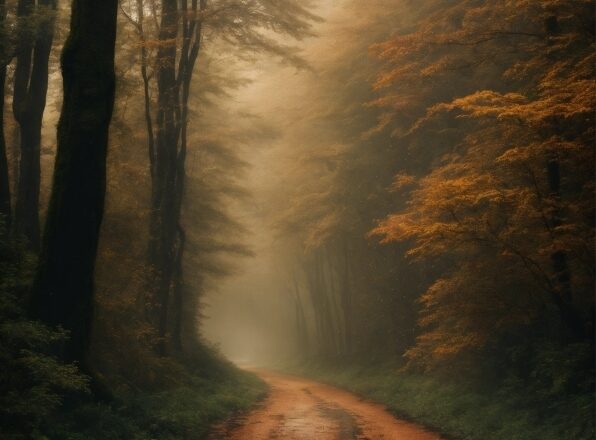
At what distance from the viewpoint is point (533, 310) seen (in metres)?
11.4

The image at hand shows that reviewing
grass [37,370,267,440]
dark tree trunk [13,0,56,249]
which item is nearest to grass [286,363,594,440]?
grass [37,370,267,440]

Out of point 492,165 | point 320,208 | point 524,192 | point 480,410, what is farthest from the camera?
point 320,208

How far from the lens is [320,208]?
22906mm

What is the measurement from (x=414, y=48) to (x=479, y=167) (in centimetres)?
359

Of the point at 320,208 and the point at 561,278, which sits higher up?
the point at 320,208

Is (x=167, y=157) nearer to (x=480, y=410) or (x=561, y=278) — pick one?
(x=480, y=410)

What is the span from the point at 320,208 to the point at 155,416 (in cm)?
1369

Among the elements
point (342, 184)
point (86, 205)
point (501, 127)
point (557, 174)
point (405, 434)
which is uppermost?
point (342, 184)

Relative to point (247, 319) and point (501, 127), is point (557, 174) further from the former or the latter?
point (247, 319)

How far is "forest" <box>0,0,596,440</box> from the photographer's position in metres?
8.75

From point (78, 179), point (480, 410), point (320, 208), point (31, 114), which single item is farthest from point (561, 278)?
point (320, 208)

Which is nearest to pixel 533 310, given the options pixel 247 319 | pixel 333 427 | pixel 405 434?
pixel 405 434

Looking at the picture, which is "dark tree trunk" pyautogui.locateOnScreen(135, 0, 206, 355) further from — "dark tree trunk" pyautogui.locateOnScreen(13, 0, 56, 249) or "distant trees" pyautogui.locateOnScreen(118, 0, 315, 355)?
"dark tree trunk" pyautogui.locateOnScreen(13, 0, 56, 249)

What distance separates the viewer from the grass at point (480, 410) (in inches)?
385
